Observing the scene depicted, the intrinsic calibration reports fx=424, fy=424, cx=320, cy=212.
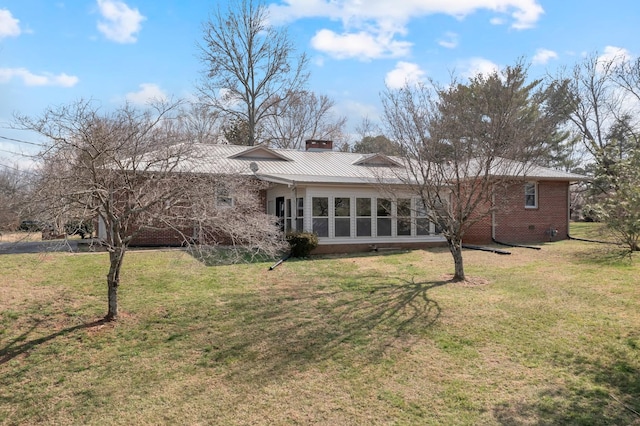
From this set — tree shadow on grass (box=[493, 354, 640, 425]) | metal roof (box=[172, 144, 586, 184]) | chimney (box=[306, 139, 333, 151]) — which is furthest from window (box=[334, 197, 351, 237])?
tree shadow on grass (box=[493, 354, 640, 425])

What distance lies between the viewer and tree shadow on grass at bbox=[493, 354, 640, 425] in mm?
4223

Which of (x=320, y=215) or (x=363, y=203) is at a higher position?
(x=363, y=203)

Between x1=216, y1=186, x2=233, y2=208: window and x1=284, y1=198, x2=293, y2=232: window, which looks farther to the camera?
x1=284, y1=198, x2=293, y2=232: window

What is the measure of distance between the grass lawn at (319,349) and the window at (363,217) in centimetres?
530

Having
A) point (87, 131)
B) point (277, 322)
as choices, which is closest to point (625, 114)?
point (277, 322)

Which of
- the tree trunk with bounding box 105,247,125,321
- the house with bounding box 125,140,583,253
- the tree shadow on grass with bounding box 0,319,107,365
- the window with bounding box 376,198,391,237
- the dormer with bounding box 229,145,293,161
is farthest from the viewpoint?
the dormer with bounding box 229,145,293,161

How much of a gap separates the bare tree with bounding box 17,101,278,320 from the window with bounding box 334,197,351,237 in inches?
308

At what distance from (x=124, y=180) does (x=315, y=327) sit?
382cm

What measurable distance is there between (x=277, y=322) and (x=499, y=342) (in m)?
3.45

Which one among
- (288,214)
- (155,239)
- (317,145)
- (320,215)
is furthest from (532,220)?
(155,239)

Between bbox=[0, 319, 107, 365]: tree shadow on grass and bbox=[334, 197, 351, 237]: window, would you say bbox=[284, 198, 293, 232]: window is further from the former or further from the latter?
bbox=[0, 319, 107, 365]: tree shadow on grass

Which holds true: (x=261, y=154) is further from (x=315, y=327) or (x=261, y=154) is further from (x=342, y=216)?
(x=315, y=327)

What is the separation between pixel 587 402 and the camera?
4535mm

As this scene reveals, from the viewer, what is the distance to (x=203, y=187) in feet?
22.5
